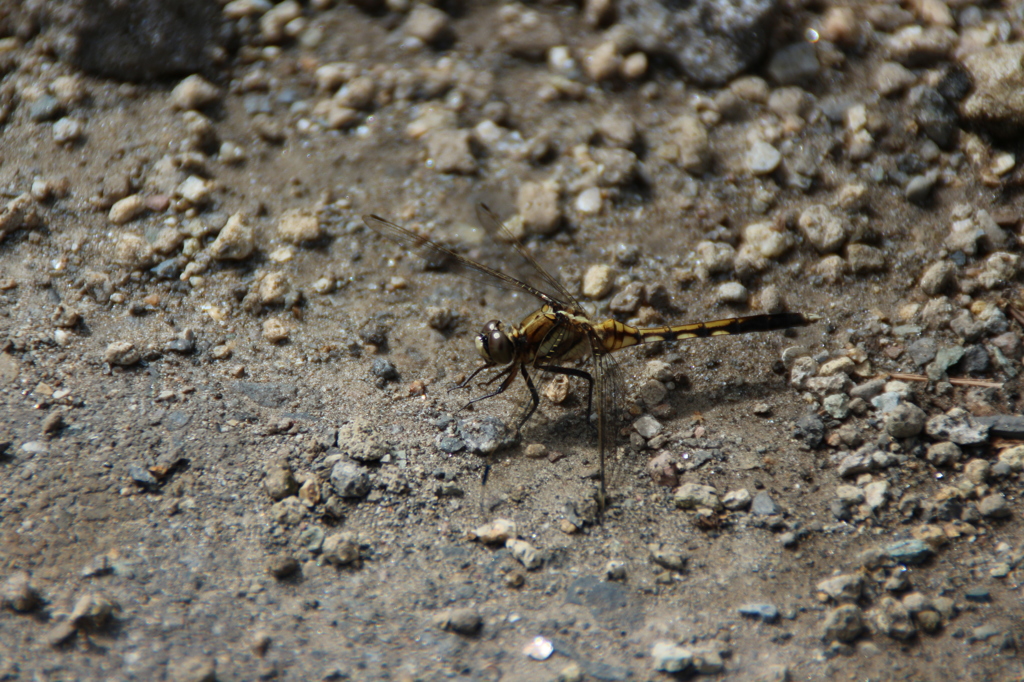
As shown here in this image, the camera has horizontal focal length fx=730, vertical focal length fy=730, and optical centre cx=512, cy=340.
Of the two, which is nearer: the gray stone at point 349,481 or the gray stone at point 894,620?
the gray stone at point 894,620

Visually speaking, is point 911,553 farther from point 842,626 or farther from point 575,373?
point 575,373

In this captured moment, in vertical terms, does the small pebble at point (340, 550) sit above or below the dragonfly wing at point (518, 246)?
below

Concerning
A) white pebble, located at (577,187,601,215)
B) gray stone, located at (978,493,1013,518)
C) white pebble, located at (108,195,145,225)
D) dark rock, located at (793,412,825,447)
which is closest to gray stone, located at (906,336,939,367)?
dark rock, located at (793,412,825,447)

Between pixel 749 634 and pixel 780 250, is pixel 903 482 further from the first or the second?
pixel 780 250

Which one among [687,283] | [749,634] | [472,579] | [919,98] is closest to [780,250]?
[687,283]

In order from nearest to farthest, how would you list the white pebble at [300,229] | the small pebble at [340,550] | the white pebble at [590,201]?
the small pebble at [340,550], the white pebble at [300,229], the white pebble at [590,201]

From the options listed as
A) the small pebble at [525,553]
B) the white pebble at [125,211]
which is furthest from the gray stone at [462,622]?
the white pebble at [125,211]

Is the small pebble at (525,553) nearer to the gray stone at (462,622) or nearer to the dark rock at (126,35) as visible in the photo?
the gray stone at (462,622)

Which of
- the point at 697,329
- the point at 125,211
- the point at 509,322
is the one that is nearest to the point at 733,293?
the point at 697,329
